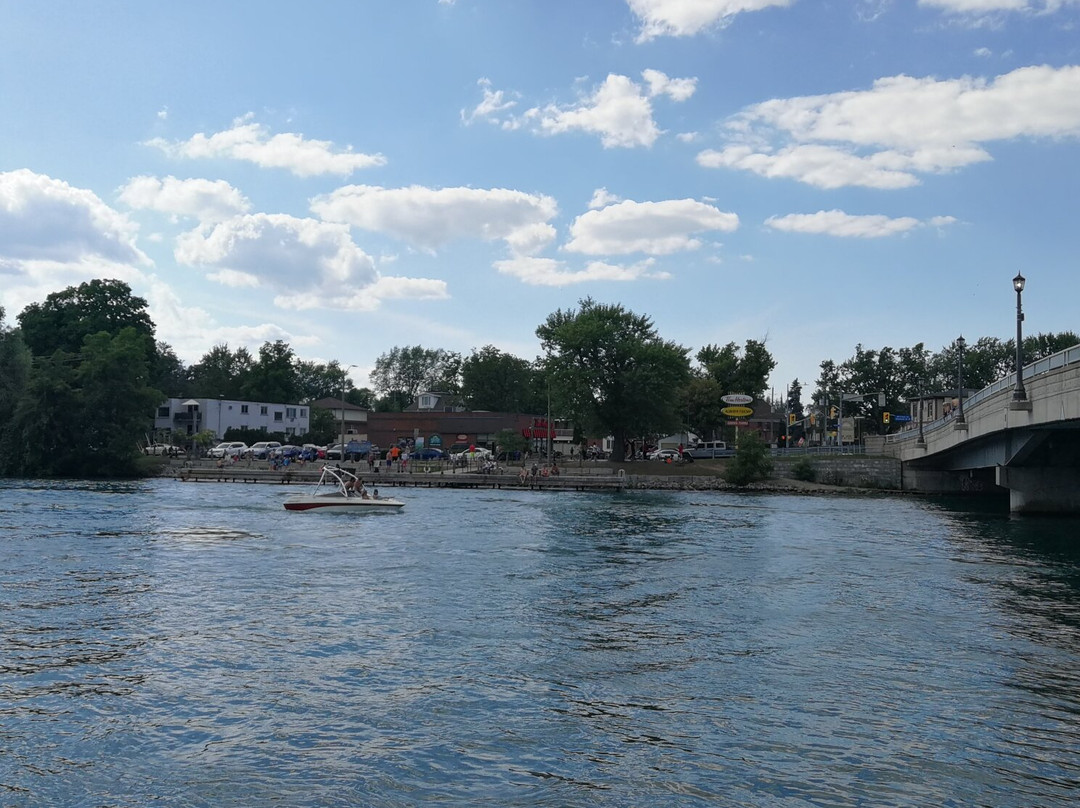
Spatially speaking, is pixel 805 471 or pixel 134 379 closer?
pixel 805 471

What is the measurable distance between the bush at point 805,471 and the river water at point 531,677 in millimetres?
50169

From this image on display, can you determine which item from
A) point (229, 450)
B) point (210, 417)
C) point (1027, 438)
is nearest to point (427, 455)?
point (229, 450)

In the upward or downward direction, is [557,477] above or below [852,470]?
below

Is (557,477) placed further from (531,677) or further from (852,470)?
(531,677)

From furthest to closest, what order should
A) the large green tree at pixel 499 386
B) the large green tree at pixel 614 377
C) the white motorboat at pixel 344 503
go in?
1. the large green tree at pixel 499 386
2. the large green tree at pixel 614 377
3. the white motorboat at pixel 344 503

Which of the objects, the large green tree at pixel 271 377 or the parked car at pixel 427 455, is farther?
the large green tree at pixel 271 377

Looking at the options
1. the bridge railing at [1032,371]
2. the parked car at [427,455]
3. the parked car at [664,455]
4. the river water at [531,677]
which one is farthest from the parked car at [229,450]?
the bridge railing at [1032,371]

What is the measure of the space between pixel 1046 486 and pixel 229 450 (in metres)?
88.8

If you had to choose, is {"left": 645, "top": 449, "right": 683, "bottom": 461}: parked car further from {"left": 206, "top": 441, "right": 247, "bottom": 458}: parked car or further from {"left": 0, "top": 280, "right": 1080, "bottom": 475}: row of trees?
{"left": 206, "top": 441, "right": 247, "bottom": 458}: parked car

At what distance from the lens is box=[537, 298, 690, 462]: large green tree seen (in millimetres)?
101062

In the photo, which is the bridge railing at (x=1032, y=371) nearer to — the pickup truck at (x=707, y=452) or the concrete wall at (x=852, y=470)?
the concrete wall at (x=852, y=470)

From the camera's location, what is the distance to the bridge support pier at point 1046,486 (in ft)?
177

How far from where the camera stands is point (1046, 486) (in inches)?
2133

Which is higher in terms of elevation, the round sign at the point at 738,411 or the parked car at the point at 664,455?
the round sign at the point at 738,411
